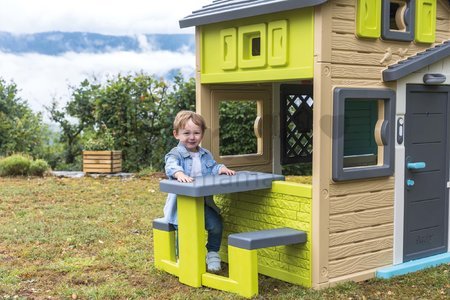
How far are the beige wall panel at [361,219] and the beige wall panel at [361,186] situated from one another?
0.55 feet

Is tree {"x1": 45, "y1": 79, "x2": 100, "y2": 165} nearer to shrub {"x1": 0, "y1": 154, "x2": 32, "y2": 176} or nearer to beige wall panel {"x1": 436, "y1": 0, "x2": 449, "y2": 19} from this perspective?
shrub {"x1": 0, "y1": 154, "x2": 32, "y2": 176}

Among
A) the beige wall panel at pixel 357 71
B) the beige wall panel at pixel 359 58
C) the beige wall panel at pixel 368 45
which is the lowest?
the beige wall panel at pixel 357 71

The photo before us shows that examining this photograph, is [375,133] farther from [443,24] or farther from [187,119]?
[187,119]

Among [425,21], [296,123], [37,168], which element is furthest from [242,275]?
[37,168]

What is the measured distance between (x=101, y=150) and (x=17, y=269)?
636 cm

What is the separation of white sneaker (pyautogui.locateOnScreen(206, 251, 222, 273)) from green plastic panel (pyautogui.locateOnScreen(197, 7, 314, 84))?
1414 millimetres

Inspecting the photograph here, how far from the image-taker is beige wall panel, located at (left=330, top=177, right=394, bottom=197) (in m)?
4.32

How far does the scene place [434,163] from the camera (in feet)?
16.6

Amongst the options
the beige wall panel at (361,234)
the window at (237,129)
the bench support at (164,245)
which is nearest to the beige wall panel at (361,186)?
the beige wall panel at (361,234)

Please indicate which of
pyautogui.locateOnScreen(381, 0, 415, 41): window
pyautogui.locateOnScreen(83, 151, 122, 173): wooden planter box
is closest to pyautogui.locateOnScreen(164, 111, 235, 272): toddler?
pyautogui.locateOnScreen(381, 0, 415, 41): window

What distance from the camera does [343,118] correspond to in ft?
14.0

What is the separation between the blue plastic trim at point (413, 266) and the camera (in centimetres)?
468

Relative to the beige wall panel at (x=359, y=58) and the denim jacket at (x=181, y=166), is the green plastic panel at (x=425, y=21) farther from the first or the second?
the denim jacket at (x=181, y=166)

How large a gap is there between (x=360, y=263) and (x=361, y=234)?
0.23 metres
